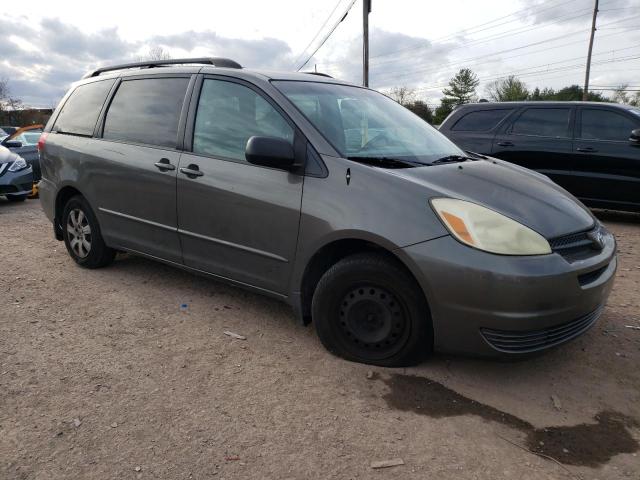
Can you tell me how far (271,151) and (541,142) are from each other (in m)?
5.53

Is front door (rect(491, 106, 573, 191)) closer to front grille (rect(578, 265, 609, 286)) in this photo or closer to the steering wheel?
the steering wheel

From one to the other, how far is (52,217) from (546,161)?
6.23 meters

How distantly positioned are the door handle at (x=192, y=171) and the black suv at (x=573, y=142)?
5.17 metres

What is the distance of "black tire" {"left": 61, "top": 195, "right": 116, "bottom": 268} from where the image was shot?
4672 millimetres

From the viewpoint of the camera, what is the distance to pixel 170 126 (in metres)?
3.94

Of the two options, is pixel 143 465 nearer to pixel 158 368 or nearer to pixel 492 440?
pixel 158 368

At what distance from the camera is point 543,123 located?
24.3ft

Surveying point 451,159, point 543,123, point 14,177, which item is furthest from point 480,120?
point 14,177

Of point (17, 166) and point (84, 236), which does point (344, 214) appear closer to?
point (84, 236)

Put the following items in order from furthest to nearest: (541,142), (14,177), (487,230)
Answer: (14,177)
(541,142)
(487,230)

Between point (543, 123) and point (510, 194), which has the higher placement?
point (543, 123)

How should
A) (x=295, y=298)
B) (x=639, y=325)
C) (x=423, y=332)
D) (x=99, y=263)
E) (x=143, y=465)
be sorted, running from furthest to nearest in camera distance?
(x=99, y=263), (x=639, y=325), (x=295, y=298), (x=423, y=332), (x=143, y=465)

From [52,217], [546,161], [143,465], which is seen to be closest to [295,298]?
[143,465]

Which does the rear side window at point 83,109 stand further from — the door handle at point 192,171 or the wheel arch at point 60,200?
the door handle at point 192,171
